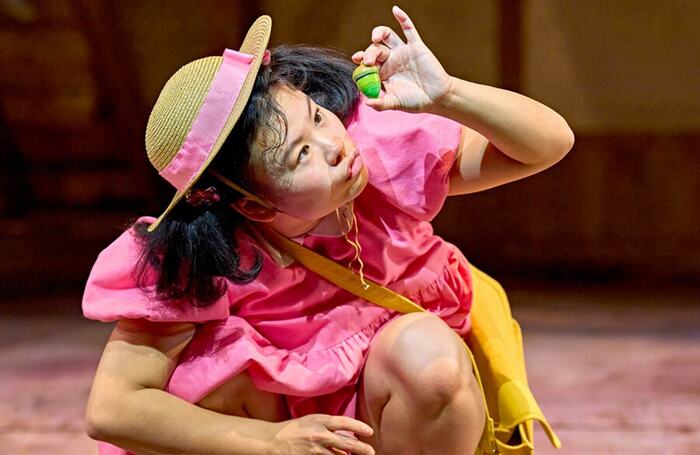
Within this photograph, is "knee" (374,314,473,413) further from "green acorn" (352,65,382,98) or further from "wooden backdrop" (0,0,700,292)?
"wooden backdrop" (0,0,700,292)

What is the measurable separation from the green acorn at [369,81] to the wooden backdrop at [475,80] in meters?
1.48

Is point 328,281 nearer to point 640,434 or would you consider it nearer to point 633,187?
point 640,434

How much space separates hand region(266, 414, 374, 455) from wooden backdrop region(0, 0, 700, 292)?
1.64m

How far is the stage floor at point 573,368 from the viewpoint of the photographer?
1.92 m

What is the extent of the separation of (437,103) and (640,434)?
1.00 meters

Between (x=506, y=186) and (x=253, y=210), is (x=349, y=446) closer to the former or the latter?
(x=253, y=210)

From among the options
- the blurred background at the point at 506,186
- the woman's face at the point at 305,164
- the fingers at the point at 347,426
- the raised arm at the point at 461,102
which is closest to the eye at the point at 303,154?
the woman's face at the point at 305,164

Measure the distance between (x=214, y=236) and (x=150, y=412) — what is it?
24 centimetres

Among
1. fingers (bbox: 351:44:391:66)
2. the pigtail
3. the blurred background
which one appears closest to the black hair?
the pigtail

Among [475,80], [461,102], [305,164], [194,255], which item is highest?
[475,80]

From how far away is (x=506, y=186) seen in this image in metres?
2.87

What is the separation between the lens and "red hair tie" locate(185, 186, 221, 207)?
119 cm

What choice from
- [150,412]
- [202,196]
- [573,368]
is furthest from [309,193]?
[573,368]

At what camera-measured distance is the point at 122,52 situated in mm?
2799
